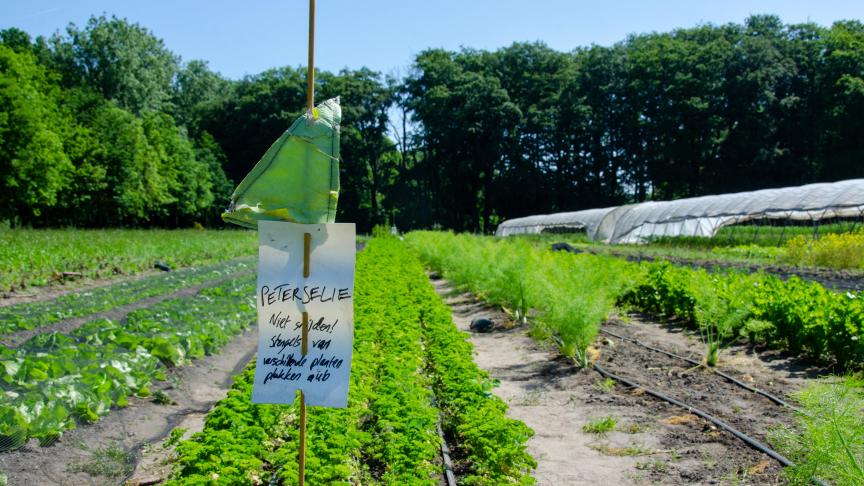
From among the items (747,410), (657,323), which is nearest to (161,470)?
(747,410)

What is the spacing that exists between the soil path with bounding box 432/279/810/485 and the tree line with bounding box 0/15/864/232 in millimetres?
36966

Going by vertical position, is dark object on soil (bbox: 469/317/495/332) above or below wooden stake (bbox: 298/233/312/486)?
below

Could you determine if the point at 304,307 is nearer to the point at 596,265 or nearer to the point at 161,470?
the point at 161,470

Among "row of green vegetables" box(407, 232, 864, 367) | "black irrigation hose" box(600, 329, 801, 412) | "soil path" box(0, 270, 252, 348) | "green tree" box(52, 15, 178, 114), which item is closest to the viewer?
"black irrigation hose" box(600, 329, 801, 412)

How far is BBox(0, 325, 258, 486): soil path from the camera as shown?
4449 millimetres

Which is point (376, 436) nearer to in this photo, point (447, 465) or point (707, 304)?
point (447, 465)

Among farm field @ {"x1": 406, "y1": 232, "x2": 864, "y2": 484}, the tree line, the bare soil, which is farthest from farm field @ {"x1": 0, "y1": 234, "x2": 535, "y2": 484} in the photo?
the tree line

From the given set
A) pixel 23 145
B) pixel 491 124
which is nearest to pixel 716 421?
pixel 23 145

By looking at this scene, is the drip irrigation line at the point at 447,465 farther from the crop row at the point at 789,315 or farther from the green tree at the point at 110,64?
the green tree at the point at 110,64

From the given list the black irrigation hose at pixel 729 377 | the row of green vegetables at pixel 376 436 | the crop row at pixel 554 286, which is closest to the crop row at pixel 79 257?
the crop row at pixel 554 286

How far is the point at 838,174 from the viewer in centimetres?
4722

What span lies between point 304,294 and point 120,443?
2.89 m

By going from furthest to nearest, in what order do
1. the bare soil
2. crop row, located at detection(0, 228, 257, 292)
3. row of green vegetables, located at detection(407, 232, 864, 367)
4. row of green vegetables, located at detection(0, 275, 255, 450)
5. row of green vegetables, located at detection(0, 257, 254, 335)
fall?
crop row, located at detection(0, 228, 257, 292)
the bare soil
row of green vegetables, located at detection(0, 257, 254, 335)
row of green vegetables, located at detection(407, 232, 864, 367)
row of green vegetables, located at detection(0, 275, 255, 450)

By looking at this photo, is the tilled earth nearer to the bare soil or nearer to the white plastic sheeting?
the bare soil
